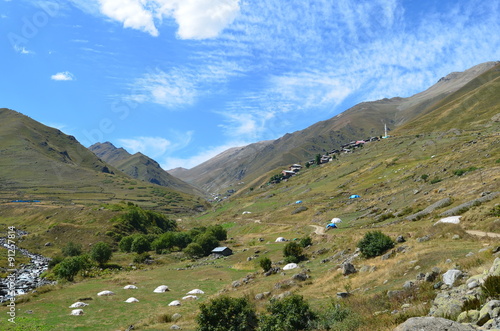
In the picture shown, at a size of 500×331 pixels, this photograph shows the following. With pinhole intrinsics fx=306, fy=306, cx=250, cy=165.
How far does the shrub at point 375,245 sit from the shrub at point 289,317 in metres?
18.8

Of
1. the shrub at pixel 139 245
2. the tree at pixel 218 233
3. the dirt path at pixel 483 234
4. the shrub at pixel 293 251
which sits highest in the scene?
the shrub at pixel 139 245

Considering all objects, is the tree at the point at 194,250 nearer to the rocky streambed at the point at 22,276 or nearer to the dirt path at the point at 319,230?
the dirt path at the point at 319,230

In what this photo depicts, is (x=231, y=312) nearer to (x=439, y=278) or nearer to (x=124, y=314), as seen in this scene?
(x=439, y=278)

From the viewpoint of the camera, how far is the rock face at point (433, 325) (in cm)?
1088

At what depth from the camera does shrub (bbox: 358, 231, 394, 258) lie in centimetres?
3519

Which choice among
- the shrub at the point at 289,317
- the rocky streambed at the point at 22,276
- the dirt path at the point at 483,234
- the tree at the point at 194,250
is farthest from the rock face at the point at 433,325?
the tree at the point at 194,250

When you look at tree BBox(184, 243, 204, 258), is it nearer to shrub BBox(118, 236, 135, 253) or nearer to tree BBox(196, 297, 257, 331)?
shrub BBox(118, 236, 135, 253)

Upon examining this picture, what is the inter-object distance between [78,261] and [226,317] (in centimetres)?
5137

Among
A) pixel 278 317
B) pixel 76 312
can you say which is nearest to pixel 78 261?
pixel 76 312

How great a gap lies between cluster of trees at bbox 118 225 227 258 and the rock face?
76.9 meters

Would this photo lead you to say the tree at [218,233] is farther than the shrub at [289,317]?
Yes

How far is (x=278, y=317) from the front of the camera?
Answer: 64.3ft

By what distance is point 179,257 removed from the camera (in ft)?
283

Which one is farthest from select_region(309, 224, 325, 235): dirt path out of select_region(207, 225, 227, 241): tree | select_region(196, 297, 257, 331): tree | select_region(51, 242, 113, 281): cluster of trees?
select_region(51, 242, 113, 281): cluster of trees
